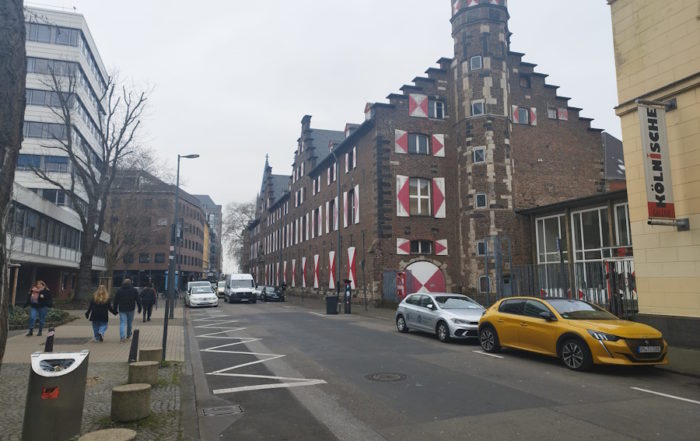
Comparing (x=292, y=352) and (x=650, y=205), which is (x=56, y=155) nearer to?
(x=292, y=352)

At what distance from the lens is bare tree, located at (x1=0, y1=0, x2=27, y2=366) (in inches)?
178

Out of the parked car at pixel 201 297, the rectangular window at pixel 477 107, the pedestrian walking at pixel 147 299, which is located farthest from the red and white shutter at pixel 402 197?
the pedestrian walking at pixel 147 299

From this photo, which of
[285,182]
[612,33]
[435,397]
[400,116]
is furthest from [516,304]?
[285,182]

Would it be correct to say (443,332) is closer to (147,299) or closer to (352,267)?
(147,299)

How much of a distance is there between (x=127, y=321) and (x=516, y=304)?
1064 centimetres

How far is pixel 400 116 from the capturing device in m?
30.4

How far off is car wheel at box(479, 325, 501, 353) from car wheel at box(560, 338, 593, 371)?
205 centimetres

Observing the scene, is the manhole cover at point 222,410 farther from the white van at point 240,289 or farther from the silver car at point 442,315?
the white van at point 240,289

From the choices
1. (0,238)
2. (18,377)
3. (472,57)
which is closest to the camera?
(0,238)

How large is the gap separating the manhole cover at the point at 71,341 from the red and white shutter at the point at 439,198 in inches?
815

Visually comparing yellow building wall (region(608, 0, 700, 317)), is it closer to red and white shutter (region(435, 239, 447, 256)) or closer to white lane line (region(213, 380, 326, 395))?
white lane line (region(213, 380, 326, 395))

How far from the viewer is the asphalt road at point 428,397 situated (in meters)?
5.75

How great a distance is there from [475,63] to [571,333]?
22.7 metres

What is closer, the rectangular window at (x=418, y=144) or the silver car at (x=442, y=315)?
the silver car at (x=442, y=315)
